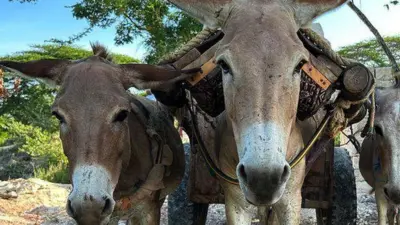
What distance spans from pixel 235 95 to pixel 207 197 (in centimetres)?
192

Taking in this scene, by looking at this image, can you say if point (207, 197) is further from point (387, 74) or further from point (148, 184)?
point (387, 74)

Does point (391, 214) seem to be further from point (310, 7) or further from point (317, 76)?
point (310, 7)

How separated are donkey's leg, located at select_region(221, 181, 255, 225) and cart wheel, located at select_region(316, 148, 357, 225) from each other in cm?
156

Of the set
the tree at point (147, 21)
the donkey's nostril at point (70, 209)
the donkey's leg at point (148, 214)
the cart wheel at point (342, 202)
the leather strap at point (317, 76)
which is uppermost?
the tree at point (147, 21)

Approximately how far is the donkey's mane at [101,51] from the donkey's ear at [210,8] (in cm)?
97

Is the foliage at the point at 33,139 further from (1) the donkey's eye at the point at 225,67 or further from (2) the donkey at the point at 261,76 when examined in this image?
(1) the donkey's eye at the point at 225,67

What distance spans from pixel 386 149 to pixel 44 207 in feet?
27.0

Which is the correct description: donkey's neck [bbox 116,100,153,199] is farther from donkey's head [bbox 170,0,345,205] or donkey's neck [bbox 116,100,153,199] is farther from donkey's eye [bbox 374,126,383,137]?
donkey's eye [bbox 374,126,383,137]

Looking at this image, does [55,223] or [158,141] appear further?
[55,223]

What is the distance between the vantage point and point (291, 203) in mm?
3805

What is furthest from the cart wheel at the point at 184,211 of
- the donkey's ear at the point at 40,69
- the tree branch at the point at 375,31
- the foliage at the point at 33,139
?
the foliage at the point at 33,139

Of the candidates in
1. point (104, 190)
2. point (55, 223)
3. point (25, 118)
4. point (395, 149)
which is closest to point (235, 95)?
point (104, 190)

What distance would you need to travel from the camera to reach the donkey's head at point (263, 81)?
9.12 ft

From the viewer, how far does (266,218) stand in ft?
14.3
